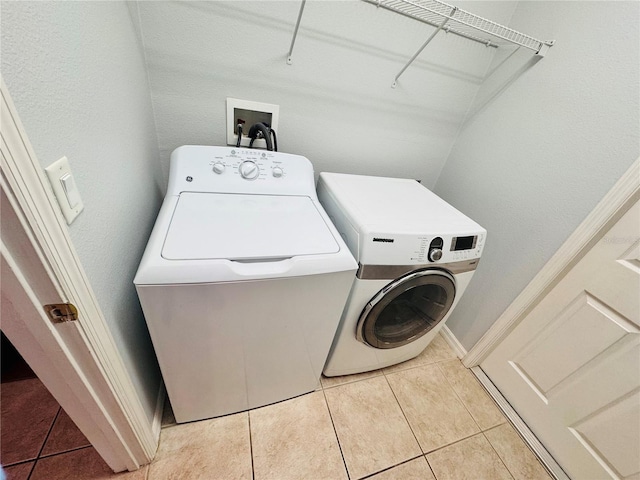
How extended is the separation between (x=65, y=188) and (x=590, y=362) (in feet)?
5.97

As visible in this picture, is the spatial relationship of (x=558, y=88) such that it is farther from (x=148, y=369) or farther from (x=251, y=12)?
(x=148, y=369)

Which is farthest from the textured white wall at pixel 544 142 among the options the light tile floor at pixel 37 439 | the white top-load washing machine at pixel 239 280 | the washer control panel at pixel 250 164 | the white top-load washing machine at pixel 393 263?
the light tile floor at pixel 37 439

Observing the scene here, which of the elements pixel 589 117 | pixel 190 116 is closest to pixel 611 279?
pixel 589 117

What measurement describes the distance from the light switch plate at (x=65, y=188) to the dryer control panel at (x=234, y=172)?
1.43 ft

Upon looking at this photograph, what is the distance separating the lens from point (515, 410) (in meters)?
1.35

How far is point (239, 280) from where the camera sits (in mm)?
693

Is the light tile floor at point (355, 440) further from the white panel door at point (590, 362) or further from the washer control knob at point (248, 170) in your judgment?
the washer control knob at point (248, 170)

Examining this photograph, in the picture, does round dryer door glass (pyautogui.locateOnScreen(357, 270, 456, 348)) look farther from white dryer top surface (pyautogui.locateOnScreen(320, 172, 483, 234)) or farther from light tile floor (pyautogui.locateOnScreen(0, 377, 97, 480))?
light tile floor (pyautogui.locateOnScreen(0, 377, 97, 480))

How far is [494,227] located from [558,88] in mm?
656

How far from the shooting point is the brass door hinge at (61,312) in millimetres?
494

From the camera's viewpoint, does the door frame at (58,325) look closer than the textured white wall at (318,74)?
Yes

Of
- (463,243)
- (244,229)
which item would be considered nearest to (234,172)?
(244,229)

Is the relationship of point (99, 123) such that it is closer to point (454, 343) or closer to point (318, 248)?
point (318, 248)

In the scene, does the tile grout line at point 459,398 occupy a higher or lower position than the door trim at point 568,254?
lower
